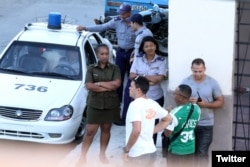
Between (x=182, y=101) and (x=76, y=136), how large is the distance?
9.24ft

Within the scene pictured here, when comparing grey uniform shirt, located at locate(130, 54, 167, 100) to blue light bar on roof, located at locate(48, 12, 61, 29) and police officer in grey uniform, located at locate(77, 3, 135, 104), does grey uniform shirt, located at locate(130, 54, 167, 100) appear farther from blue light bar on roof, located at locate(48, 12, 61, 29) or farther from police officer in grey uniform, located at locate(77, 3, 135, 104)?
blue light bar on roof, located at locate(48, 12, 61, 29)

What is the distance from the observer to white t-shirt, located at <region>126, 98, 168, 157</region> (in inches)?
236

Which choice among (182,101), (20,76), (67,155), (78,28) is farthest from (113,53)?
(182,101)

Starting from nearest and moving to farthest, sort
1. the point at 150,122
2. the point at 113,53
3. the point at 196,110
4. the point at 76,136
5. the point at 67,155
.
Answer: the point at 150,122, the point at 196,110, the point at 67,155, the point at 76,136, the point at 113,53

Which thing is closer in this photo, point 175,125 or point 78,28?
point 175,125

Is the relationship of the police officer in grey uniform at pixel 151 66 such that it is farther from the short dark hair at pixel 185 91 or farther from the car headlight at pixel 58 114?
the short dark hair at pixel 185 91

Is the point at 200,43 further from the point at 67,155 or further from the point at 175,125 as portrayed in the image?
the point at 67,155

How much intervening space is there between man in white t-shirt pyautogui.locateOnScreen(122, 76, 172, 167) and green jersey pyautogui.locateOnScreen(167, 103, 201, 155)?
0.20m

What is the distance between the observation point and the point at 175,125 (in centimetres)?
643

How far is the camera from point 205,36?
7402mm

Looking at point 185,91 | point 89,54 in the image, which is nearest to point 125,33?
point 89,54

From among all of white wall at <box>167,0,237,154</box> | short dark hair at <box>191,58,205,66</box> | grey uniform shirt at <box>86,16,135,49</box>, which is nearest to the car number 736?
grey uniform shirt at <box>86,16,135,49</box>

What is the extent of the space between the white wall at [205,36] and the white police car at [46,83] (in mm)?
1904

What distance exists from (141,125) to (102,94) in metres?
→ 1.75
